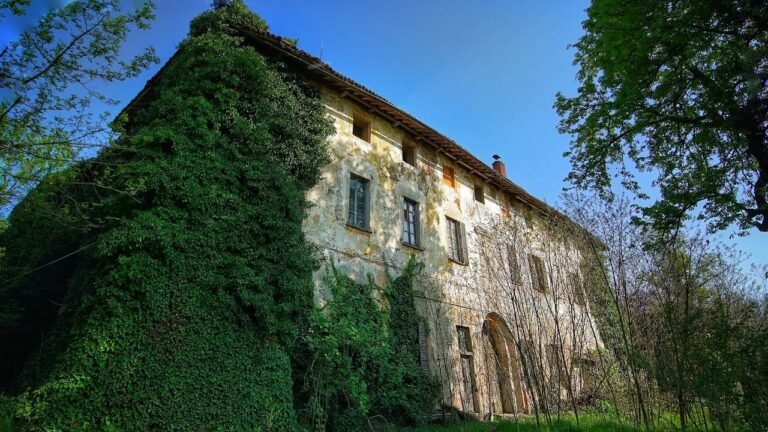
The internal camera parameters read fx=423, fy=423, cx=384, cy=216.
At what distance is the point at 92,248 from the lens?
8703 millimetres

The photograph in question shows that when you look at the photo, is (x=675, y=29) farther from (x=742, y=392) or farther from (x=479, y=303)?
(x=479, y=303)

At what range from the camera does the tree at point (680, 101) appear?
721 centimetres

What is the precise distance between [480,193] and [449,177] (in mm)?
2100

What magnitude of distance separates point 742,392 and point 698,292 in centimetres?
207

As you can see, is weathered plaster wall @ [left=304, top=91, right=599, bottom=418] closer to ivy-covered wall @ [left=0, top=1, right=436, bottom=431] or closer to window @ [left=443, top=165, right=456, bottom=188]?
window @ [left=443, top=165, right=456, bottom=188]

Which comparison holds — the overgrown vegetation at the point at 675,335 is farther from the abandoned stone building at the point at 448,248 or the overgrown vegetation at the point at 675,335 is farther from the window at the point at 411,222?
the window at the point at 411,222

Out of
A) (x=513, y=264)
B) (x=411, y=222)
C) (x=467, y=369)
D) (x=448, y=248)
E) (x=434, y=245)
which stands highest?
(x=411, y=222)

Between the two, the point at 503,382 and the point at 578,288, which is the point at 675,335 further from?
the point at 503,382

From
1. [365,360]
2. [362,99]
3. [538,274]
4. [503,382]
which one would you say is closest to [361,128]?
[362,99]

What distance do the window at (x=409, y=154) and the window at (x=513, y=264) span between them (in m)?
5.35

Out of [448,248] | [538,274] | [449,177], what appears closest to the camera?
[538,274]

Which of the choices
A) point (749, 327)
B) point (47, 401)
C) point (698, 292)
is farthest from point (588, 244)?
point (47, 401)

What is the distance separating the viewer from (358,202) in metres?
11.9

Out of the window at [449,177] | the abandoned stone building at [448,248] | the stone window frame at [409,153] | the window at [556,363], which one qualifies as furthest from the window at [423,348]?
the window at [449,177]
